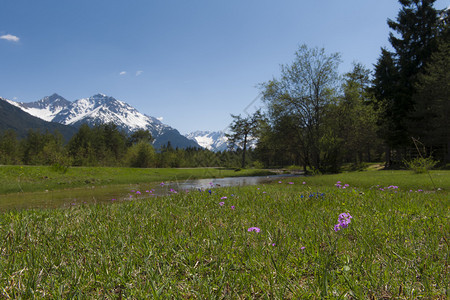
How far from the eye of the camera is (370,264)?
6.33ft

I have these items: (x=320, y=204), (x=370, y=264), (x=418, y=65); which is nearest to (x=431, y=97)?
(x=418, y=65)

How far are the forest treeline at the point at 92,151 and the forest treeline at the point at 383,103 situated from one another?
38.0 feet

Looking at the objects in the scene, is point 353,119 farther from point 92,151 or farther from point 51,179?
point 92,151

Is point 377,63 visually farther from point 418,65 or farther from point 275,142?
point 275,142

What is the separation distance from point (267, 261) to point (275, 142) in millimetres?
29908

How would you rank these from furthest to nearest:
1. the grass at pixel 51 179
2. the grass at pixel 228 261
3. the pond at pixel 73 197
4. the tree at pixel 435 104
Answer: the tree at pixel 435 104 → the grass at pixel 51 179 → the pond at pixel 73 197 → the grass at pixel 228 261

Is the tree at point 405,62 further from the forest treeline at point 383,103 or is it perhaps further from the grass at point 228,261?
the grass at point 228,261

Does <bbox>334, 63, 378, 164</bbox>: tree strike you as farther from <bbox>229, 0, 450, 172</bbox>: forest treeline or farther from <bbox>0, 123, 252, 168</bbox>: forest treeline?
<bbox>0, 123, 252, 168</bbox>: forest treeline

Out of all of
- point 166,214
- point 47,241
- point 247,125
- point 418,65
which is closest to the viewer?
point 47,241

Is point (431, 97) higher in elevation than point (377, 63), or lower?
lower

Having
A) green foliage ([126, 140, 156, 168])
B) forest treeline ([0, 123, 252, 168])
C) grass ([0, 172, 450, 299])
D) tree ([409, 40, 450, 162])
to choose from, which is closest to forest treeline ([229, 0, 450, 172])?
tree ([409, 40, 450, 162])

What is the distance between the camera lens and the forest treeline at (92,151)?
158 feet

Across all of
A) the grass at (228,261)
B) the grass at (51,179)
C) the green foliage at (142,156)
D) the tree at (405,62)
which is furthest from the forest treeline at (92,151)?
the grass at (228,261)

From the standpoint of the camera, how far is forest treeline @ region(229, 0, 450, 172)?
26328mm
